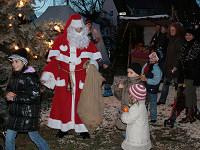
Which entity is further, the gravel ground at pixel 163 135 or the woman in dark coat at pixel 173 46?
the woman in dark coat at pixel 173 46

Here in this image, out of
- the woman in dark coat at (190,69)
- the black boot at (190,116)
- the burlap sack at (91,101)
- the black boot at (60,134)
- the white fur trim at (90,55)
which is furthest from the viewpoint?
the black boot at (190,116)

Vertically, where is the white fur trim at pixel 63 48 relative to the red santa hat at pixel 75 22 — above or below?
below

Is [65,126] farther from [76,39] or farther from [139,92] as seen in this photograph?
[139,92]

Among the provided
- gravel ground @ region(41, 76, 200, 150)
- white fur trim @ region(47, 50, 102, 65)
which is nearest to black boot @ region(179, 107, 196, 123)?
gravel ground @ region(41, 76, 200, 150)

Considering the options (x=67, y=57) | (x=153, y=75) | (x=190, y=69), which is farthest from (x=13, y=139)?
(x=190, y=69)

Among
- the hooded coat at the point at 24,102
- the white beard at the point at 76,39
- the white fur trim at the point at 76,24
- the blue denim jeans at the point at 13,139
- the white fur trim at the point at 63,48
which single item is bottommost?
the blue denim jeans at the point at 13,139

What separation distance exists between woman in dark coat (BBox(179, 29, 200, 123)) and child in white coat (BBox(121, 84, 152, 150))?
2645 mm

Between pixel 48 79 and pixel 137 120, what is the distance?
6.74 feet

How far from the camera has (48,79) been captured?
4.72 meters

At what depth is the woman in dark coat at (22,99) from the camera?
3.36m

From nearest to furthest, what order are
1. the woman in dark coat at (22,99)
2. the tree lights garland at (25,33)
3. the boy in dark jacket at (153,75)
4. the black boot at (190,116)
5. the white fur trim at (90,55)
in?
1. the woman in dark coat at (22,99)
2. the white fur trim at (90,55)
3. the boy in dark jacket at (153,75)
4. the tree lights garland at (25,33)
5. the black boot at (190,116)

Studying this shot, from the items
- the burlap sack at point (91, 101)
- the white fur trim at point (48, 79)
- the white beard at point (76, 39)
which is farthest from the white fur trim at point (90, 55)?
the white fur trim at point (48, 79)

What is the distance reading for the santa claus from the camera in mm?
4777

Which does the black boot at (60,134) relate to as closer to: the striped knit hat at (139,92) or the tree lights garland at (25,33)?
the striped knit hat at (139,92)
